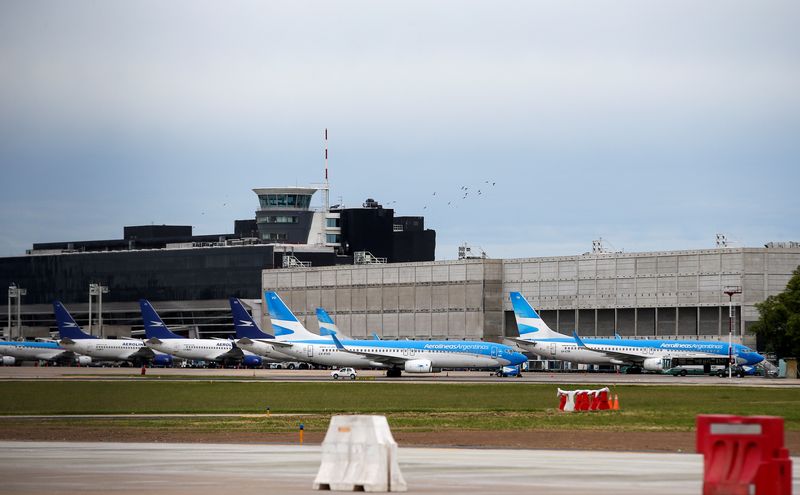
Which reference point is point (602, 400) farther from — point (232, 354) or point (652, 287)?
point (232, 354)

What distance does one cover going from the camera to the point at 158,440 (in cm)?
4925

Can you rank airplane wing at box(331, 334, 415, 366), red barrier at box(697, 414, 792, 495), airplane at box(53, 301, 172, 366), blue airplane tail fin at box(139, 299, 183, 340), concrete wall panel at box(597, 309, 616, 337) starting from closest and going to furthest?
red barrier at box(697, 414, 792, 495) → airplane wing at box(331, 334, 415, 366) → blue airplane tail fin at box(139, 299, 183, 340) → concrete wall panel at box(597, 309, 616, 337) → airplane at box(53, 301, 172, 366)

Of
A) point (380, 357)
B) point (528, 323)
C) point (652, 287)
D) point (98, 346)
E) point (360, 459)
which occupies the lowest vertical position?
point (98, 346)

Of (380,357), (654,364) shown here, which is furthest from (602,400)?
(654,364)

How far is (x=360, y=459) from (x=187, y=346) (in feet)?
507

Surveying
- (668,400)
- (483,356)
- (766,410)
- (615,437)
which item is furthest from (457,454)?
(483,356)

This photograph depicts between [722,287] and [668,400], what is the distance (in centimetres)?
9179

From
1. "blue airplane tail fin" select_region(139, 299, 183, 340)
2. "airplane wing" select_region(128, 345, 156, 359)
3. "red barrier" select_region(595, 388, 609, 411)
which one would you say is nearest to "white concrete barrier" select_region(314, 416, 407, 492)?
"red barrier" select_region(595, 388, 609, 411)

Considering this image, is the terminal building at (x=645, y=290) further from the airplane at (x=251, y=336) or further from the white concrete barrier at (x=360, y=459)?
the white concrete barrier at (x=360, y=459)

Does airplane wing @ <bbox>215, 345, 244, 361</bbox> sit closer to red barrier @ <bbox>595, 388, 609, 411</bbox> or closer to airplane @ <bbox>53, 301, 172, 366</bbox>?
airplane @ <bbox>53, 301, 172, 366</bbox>

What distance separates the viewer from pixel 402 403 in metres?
81.7

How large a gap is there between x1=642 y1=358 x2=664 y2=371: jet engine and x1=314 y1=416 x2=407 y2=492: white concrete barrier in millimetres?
126699

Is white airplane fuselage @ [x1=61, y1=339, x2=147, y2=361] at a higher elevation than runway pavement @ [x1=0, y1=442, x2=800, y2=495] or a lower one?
lower

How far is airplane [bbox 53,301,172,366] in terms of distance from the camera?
621 feet
